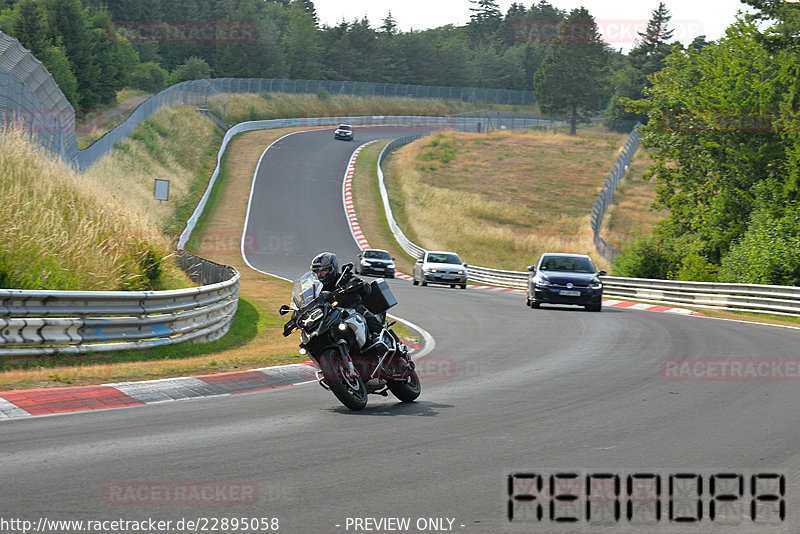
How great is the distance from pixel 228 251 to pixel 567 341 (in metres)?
29.8

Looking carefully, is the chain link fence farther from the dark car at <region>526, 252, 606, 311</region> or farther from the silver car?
the silver car

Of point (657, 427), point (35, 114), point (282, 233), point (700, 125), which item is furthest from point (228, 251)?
point (657, 427)

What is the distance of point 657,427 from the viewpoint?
27.3 ft

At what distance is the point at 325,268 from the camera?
9.05 m

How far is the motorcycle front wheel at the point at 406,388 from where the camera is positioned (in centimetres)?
966

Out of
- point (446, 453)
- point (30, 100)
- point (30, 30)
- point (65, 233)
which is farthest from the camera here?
point (30, 30)

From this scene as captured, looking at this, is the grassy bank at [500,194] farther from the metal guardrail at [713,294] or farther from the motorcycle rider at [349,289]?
the motorcycle rider at [349,289]

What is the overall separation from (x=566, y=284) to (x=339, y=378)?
637 inches

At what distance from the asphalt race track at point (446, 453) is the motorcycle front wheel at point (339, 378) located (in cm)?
22

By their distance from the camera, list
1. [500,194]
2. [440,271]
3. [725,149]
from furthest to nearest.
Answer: [500,194] < [725,149] < [440,271]

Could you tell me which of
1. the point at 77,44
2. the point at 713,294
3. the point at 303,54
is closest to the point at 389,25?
the point at 303,54

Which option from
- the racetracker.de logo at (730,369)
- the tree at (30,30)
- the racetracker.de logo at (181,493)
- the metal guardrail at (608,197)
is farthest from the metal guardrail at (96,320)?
the tree at (30,30)

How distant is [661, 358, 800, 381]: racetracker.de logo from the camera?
12.0 metres

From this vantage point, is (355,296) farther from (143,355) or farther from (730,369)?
(730,369)
